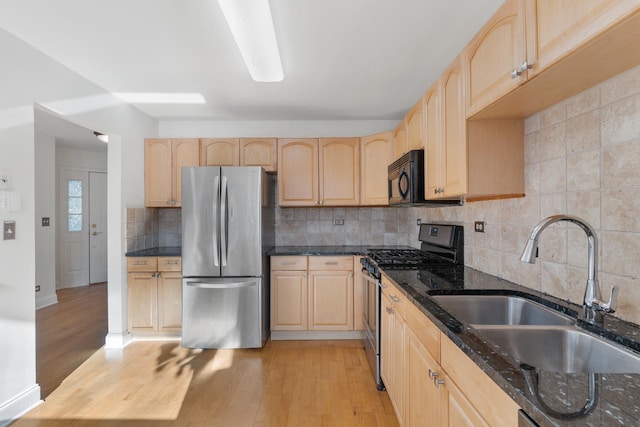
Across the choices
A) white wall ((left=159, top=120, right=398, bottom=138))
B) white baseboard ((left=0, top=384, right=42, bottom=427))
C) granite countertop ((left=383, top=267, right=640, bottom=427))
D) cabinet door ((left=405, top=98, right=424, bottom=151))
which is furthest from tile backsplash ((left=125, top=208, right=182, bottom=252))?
granite countertop ((left=383, top=267, right=640, bottom=427))

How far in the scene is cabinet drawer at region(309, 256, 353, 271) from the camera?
3.28 m

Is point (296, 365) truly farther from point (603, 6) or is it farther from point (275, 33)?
point (603, 6)

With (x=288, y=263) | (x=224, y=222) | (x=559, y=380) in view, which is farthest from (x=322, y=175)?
(x=559, y=380)

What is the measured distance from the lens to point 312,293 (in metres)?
3.29

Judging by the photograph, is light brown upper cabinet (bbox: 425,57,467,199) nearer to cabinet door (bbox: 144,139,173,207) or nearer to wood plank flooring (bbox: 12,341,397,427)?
wood plank flooring (bbox: 12,341,397,427)

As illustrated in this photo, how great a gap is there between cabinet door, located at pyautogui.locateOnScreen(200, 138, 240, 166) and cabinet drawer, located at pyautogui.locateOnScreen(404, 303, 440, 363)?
2673 mm

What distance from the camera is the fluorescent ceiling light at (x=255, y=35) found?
1649 millimetres

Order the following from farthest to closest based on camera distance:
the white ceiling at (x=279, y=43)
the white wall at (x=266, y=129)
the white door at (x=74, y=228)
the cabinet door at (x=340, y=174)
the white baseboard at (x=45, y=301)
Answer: the white door at (x=74, y=228), the white baseboard at (x=45, y=301), the white wall at (x=266, y=129), the cabinet door at (x=340, y=174), the white ceiling at (x=279, y=43)

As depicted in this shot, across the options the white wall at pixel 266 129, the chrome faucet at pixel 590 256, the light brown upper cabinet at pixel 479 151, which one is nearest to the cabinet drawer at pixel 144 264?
the white wall at pixel 266 129

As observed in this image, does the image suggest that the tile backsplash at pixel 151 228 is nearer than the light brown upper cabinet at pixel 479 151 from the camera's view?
No

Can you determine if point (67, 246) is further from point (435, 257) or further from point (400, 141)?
point (435, 257)

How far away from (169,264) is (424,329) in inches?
108

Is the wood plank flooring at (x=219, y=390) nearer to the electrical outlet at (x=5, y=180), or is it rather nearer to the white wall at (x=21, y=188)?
the white wall at (x=21, y=188)

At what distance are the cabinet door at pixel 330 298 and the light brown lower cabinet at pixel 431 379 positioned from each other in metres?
1.10
